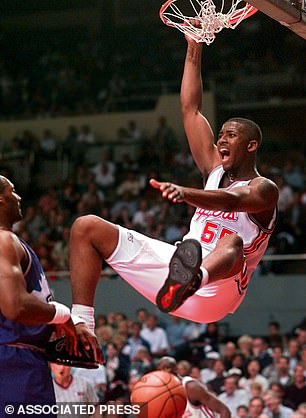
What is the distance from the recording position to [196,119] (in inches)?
322

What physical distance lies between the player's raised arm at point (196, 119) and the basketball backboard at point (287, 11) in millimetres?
1222

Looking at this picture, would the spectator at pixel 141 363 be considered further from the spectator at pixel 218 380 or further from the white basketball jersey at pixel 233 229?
the white basketball jersey at pixel 233 229

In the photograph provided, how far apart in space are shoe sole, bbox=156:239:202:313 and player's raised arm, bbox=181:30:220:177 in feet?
5.23

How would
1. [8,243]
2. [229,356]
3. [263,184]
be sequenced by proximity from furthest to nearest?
[229,356]
[263,184]
[8,243]

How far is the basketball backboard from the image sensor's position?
6.67 m

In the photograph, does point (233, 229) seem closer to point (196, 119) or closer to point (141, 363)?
point (196, 119)

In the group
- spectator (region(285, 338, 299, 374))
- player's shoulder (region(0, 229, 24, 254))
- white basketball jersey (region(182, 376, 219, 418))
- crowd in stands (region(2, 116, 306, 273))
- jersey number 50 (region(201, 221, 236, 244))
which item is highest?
player's shoulder (region(0, 229, 24, 254))

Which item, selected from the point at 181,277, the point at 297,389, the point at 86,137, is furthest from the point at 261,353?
the point at 86,137

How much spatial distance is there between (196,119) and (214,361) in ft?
20.3

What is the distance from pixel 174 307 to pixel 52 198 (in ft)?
47.1

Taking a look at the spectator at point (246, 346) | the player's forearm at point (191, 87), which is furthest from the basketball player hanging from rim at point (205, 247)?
the spectator at point (246, 346)

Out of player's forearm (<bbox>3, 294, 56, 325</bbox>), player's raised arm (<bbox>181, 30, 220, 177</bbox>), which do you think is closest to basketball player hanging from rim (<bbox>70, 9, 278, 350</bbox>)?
player's raised arm (<bbox>181, 30, 220, 177</bbox>)

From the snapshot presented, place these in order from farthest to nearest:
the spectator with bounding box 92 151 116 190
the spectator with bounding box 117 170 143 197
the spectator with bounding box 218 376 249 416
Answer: the spectator with bounding box 92 151 116 190 < the spectator with bounding box 117 170 143 197 < the spectator with bounding box 218 376 249 416

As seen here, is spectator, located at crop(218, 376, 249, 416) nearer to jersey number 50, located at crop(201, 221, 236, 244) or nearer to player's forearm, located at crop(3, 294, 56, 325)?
jersey number 50, located at crop(201, 221, 236, 244)
